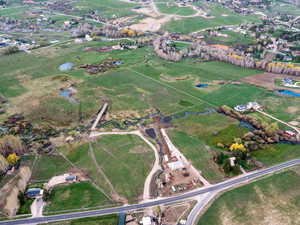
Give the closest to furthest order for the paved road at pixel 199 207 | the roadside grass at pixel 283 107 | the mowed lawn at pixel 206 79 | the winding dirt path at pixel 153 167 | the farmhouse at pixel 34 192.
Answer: the paved road at pixel 199 207 → the farmhouse at pixel 34 192 → the winding dirt path at pixel 153 167 → the roadside grass at pixel 283 107 → the mowed lawn at pixel 206 79

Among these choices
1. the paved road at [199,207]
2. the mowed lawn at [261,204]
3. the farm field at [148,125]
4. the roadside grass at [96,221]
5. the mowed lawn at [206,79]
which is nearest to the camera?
the roadside grass at [96,221]

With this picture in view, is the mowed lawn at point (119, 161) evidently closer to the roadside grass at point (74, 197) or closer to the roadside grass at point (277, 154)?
the roadside grass at point (74, 197)

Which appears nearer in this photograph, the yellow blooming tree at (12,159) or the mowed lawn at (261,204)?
the mowed lawn at (261,204)

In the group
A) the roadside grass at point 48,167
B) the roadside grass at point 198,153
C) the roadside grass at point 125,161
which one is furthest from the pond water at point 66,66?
the roadside grass at point 198,153

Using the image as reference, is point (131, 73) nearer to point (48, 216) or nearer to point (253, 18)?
point (48, 216)

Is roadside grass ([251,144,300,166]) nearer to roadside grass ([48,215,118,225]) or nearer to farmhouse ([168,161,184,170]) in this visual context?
farmhouse ([168,161,184,170])

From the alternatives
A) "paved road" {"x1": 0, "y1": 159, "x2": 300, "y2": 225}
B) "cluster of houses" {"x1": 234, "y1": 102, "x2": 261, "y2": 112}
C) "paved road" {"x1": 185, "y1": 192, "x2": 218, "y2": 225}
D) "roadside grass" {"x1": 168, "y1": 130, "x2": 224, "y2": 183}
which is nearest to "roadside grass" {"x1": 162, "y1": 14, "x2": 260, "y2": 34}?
"cluster of houses" {"x1": 234, "y1": 102, "x2": 261, "y2": 112}

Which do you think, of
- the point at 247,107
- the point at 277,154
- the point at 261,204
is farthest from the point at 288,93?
the point at 261,204
